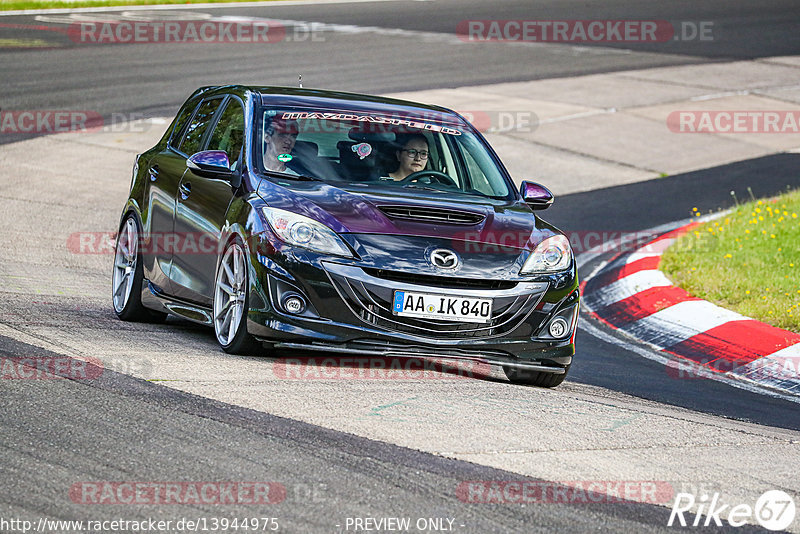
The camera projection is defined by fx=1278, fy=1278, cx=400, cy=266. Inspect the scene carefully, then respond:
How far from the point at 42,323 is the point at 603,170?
1137cm

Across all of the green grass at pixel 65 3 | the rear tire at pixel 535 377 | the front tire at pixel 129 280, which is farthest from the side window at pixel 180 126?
the green grass at pixel 65 3

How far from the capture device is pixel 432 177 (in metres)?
8.04

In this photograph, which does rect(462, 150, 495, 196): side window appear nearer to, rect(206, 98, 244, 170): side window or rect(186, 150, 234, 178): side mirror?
rect(206, 98, 244, 170): side window

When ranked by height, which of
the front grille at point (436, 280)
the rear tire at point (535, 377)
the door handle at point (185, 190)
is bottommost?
the rear tire at point (535, 377)

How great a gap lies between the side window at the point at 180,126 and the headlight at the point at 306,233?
236cm

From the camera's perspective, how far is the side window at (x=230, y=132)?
798 cm

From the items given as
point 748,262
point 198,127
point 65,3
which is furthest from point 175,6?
point 198,127

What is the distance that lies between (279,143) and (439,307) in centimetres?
165

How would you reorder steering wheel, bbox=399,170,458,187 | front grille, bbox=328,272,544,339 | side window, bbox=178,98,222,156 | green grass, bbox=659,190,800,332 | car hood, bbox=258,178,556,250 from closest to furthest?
front grille, bbox=328,272,544,339 < car hood, bbox=258,178,556,250 < steering wheel, bbox=399,170,458,187 < side window, bbox=178,98,222,156 < green grass, bbox=659,190,800,332

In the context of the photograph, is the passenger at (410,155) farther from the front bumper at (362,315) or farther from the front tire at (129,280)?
the front tire at (129,280)

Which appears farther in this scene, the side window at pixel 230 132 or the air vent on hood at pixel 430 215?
the side window at pixel 230 132

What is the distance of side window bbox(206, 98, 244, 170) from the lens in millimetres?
7980

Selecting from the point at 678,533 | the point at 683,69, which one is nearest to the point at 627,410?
the point at 678,533

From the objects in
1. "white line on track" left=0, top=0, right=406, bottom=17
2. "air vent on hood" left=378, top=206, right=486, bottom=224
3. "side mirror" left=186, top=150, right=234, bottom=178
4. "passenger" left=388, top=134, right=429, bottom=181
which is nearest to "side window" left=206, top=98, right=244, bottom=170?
"side mirror" left=186, top=150, right=234, bottom=178
